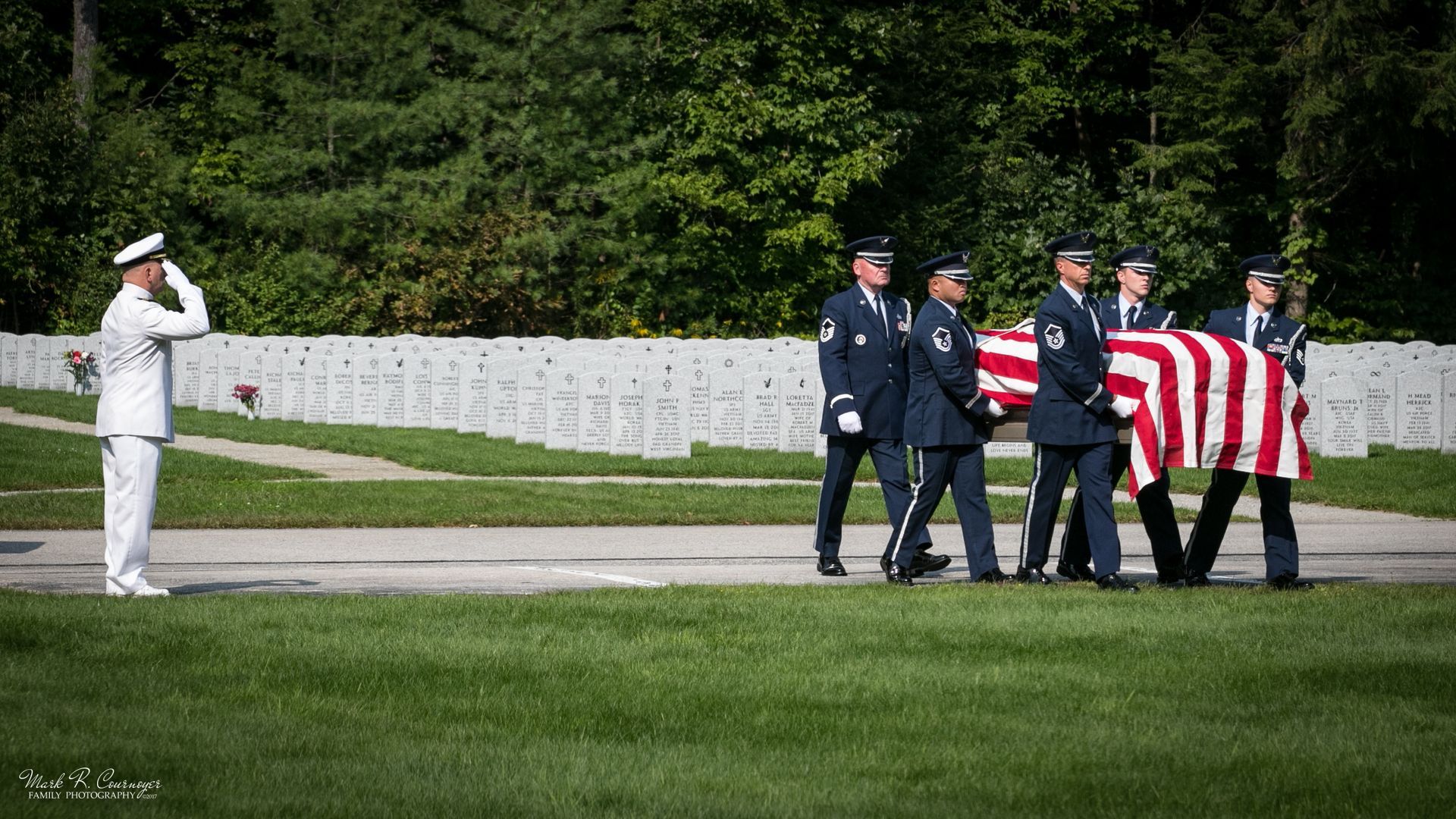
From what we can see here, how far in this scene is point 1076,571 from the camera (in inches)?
378

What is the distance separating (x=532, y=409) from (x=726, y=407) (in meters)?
2.23

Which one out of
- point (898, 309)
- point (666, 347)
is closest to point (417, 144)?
point (666, 347)

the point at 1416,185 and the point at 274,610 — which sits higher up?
the point at 1416,185

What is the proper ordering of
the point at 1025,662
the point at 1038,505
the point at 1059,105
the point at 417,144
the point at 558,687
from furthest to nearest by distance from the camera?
the point at 1059,105
the point at 417,144
the point at 1038,505
the point at 1025,662
the point at 558,687

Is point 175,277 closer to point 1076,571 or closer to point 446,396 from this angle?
point 1076,571

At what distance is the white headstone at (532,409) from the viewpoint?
19594 millimetres

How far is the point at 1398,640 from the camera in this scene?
7219mm

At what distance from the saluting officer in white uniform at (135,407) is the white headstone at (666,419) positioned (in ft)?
31.6

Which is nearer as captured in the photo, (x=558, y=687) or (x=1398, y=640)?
(x=558, y=687)

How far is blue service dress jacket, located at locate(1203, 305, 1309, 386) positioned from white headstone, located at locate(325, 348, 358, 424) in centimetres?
1518

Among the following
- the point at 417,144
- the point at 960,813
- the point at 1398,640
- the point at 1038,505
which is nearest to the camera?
the point at 960,813

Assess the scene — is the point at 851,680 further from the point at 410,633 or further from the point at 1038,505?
the point at 1038,505

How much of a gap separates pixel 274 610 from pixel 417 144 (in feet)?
105

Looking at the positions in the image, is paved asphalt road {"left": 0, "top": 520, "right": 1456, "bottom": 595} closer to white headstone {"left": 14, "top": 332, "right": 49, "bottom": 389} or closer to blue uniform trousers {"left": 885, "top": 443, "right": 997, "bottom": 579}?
blue uniform trousers {"left": 885, "top": 443, "right": 997, "bottom": 579}
